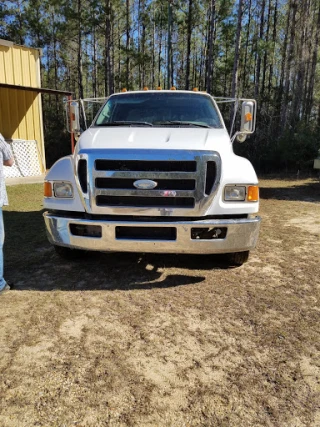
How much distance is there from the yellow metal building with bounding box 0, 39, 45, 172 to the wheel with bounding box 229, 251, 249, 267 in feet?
33.6

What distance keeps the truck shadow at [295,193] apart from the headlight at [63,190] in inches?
283

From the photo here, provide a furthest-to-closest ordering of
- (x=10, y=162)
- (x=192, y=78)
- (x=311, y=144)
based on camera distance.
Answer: (x=192, y=78), (x=311, y=144), (x=10, y=162)

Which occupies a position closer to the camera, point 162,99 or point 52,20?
point 162,99

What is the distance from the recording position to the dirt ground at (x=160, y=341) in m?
1.97

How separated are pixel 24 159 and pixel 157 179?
34.6ft

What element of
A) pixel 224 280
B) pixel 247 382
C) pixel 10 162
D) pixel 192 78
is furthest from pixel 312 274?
pixel 192 78

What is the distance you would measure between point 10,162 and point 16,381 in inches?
83.3

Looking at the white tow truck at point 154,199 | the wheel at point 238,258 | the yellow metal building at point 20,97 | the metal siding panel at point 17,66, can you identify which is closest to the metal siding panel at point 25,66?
the yellow metal building at point 20,97

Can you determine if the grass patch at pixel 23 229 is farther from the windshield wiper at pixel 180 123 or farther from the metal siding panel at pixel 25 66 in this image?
the metal siding panel at pixel 25 66

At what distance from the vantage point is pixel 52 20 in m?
32.4

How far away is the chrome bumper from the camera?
331 centimetres

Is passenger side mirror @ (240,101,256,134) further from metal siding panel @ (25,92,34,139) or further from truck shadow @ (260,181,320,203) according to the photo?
metal siding panel @ (25,92,34,139)

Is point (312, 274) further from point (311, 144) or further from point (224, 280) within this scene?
point (311, 144)

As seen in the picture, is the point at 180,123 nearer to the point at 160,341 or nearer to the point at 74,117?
the point at 74,117
